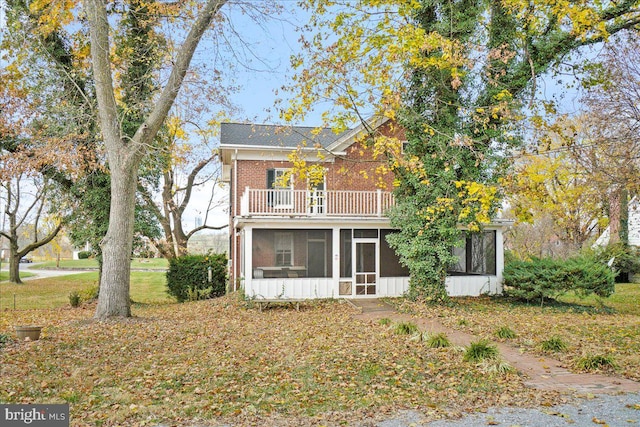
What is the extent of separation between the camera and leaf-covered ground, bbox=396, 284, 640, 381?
359 inches

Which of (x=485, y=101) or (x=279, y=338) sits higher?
(x=485, y=101)

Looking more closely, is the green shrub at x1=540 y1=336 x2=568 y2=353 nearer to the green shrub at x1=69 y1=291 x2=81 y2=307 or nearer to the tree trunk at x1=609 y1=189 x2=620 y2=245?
the green shrub at x1=69 y1=291 x2=81 y2=307

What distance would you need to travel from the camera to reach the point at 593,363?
8.02 metres

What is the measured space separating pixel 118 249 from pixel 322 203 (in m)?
8.23

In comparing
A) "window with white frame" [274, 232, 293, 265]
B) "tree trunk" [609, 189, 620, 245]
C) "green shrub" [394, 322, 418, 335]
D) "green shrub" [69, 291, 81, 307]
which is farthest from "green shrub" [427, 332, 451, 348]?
"tree trunk" [609, 189, 620, 245]

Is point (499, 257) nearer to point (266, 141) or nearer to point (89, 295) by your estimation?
point (266, 141)

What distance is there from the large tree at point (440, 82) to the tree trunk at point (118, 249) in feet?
16.4

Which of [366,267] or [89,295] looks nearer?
[366,267]

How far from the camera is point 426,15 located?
640 inches

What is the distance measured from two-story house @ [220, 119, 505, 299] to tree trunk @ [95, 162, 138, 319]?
4.88 meters

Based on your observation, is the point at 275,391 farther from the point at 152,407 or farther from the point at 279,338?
the point at 279,338

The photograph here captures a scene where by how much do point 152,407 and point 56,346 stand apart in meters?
4.71

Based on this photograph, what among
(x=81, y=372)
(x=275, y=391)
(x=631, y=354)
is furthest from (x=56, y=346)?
(x=631, y=354)

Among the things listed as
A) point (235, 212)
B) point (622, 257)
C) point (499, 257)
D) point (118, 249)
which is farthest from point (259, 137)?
point (622, 257)
